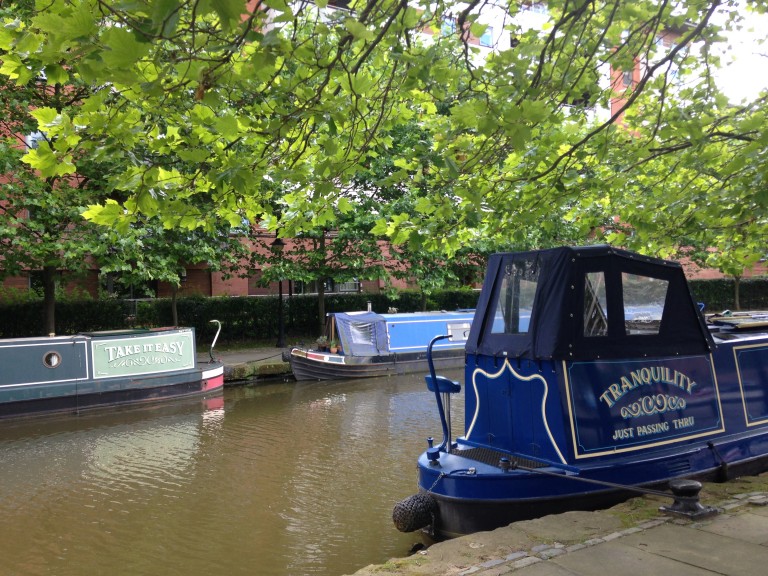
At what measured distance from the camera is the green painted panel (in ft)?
45.9

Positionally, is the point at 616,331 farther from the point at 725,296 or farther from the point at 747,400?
the point at 725,296

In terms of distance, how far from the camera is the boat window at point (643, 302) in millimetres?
5824

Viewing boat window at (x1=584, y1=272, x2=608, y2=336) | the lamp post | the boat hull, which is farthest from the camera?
the lamp post

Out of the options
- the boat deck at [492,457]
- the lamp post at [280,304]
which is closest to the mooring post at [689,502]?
the boat deck at [492,457]

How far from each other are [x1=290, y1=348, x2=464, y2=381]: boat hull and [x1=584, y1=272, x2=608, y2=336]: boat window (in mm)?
11995

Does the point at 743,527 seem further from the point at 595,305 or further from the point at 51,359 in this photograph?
the point at 51,359

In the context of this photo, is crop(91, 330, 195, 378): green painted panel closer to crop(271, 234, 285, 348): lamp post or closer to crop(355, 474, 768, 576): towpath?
crop(271, 234, 285, 348): lamp post

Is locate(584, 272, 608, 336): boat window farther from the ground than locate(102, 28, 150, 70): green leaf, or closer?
closer

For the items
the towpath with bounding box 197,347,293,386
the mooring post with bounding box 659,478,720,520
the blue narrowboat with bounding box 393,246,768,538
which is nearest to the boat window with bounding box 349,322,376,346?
the towpath with bounding box 197,347,293,386

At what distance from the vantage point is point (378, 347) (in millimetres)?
18125

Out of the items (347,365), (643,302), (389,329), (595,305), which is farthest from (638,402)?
(389,329)

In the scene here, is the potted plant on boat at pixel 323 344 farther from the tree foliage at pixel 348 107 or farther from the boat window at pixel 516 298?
the boat window at pixel 516 298

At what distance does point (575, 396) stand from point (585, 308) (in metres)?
0.73

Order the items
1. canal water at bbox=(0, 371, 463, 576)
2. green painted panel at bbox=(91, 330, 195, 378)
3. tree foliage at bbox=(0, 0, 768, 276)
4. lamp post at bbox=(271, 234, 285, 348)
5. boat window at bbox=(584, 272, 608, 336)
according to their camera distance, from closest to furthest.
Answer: tree foliage at bbox=(0, 0, 768, 276), boat window at bbox=(584, 272, 608, 336), canal water at bbox=(0, 371, 463, 576), green painted panel at bbox=(91, 330, 195, 378), lamp post at bbox=(271, 234, 285, 348)
